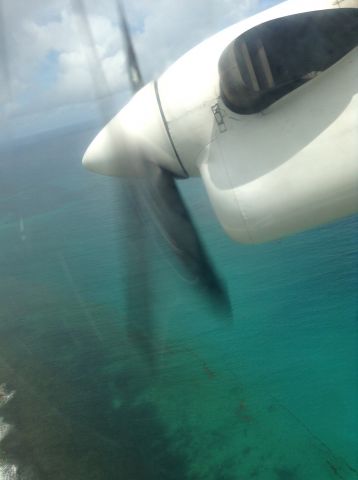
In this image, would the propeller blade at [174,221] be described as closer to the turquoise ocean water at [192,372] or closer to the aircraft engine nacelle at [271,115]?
the aircraft engine nacelle at [271,115]

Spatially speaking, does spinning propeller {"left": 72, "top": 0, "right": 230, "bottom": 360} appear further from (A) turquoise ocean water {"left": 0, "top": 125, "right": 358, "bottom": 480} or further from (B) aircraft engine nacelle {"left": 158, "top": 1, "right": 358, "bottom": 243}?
(A) turquoise ocean water {"left": 0, "top": 125, "right": 358, "bottom": 480}

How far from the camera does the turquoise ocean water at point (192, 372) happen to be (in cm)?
1085

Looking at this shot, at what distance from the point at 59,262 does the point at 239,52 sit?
23.9 meters

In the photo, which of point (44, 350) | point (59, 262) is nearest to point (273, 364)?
point (44, 350)

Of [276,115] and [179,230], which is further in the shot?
[179,230]

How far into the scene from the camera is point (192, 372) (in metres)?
13.9

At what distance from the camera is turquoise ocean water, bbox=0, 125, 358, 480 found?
10852 millimetres

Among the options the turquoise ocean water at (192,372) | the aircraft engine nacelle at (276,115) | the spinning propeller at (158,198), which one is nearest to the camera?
the aircraft engine nacelle at (276,115)

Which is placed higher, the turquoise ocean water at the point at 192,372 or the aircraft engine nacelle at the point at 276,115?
the aircraft engine nacelle at the point at 276,115

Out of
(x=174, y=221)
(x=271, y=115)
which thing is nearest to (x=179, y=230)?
(x=174, y=221)

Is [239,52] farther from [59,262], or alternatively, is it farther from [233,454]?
[59,262]

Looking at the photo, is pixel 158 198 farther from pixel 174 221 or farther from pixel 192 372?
pixel 192 372

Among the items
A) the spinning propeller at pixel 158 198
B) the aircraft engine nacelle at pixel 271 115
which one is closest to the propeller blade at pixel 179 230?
the spinning propeller at pixel 158 198

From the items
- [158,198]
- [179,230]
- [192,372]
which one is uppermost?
[158,198]
